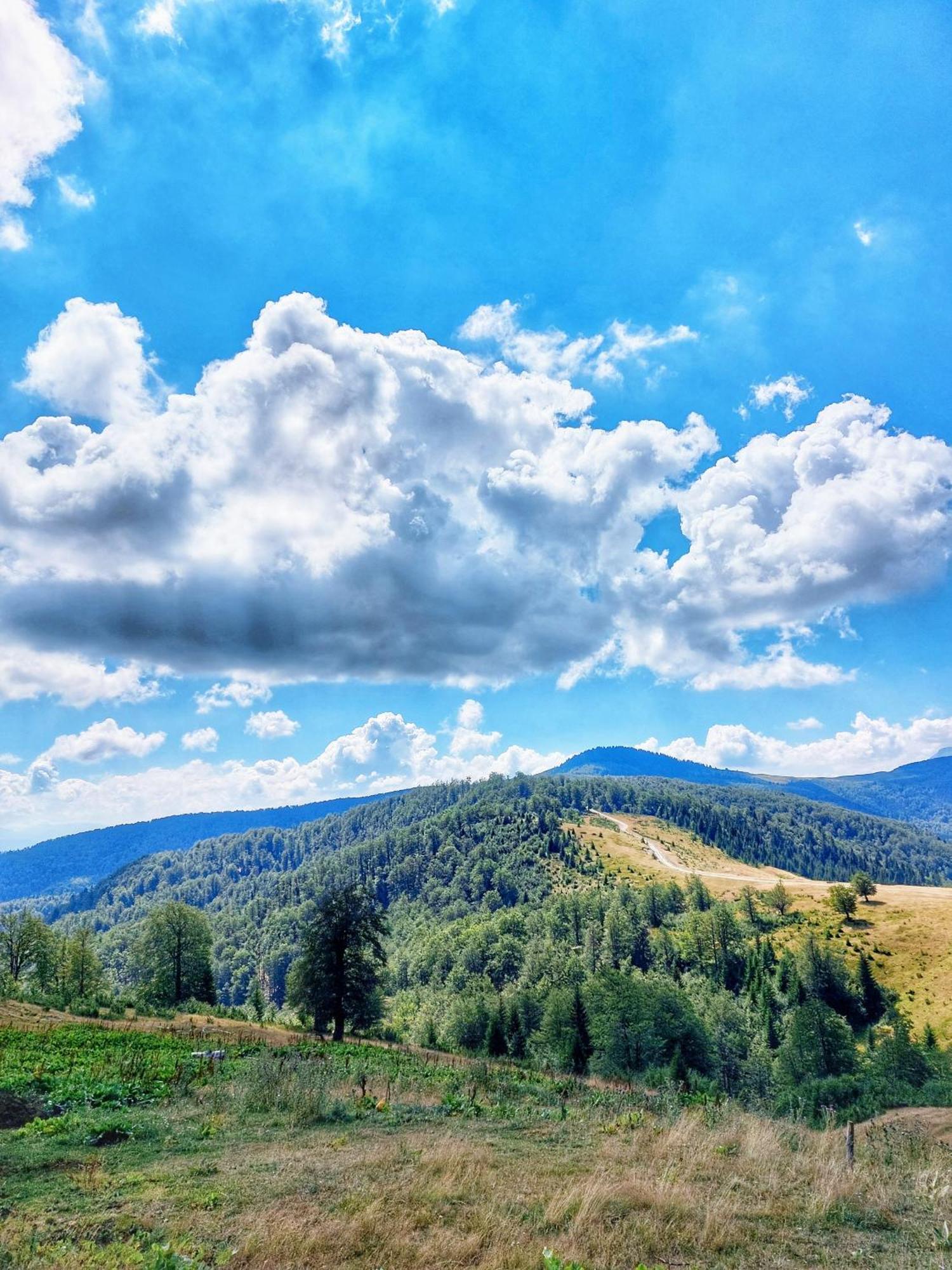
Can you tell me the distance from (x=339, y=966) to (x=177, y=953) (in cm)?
2701

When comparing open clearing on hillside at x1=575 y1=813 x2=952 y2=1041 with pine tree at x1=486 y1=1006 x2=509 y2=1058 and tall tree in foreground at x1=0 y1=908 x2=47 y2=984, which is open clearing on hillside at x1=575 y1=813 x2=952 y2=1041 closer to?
pine tree at x1=486 y1=1006 x2=509 y2=1058

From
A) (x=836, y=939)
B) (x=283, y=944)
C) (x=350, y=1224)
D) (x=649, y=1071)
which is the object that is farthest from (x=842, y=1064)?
(x=283, y=944)

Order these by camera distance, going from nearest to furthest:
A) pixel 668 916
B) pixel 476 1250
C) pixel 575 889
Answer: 1. pixel 476 1250
2. pixel 668 916
3. pixel 575 889

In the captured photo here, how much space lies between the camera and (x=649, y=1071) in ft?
142

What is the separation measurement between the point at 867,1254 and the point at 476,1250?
5.96 metres

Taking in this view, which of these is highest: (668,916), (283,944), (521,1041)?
(521,1041)

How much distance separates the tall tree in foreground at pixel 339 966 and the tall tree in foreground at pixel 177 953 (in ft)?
70.5

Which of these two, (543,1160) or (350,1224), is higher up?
(350,1224)

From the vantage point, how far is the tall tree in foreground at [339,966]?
4547 centimetres

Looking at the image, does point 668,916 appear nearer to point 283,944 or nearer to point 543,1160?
point 283,944

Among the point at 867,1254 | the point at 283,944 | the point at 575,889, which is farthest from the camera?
the point at 283,944

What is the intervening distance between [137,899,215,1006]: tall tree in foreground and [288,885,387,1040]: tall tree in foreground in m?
21.5

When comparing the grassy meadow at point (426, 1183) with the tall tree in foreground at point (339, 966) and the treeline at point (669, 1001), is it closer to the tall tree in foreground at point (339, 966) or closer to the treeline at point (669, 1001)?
the treeline at point (669, 1001)

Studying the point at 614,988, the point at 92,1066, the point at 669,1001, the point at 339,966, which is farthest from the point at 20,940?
the point at 669,1001
